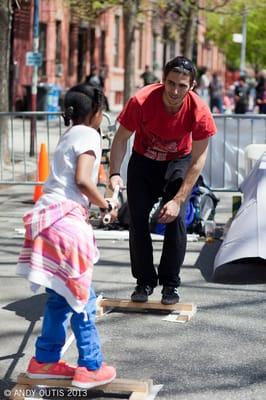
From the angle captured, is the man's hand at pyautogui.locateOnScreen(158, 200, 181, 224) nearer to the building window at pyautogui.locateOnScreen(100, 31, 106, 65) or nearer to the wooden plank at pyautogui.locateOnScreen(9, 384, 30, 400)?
the wooden plank at pyautogui.locateOnScreen(9, 384, 30, 400)

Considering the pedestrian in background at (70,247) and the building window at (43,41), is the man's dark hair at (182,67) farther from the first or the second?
the building window at (43,41)

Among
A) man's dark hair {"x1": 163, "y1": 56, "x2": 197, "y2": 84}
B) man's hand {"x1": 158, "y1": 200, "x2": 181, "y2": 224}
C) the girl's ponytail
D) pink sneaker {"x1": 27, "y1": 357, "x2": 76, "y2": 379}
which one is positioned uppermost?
man's dark hair {"x1": 163, "y1": 56, "x2": 197, "y2": 84}

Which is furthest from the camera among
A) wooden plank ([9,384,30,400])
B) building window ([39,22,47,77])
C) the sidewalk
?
building window ([39,22,47,77])

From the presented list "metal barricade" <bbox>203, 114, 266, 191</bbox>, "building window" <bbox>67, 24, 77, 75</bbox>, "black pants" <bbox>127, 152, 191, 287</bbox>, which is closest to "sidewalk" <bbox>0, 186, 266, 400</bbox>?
"black pants" <bbox>127, 152, 191, 287</bbox>

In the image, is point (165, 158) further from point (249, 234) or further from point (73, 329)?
point (73, 329)

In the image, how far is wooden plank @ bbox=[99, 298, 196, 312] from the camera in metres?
6.36

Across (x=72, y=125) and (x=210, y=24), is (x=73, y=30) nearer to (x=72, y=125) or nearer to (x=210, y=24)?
(x=210, y=24)

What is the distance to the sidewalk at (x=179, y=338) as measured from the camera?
4996 millimetres

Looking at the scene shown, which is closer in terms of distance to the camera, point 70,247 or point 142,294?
point 70,247

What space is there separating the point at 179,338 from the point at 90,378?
1.33m

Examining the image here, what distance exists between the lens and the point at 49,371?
4715 millimetres

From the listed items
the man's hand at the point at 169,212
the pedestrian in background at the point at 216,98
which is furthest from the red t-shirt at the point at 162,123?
the pedestrian in background at the point at 216,98

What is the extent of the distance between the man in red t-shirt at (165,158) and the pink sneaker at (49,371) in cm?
151

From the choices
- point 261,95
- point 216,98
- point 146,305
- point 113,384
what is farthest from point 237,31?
point 113,384
